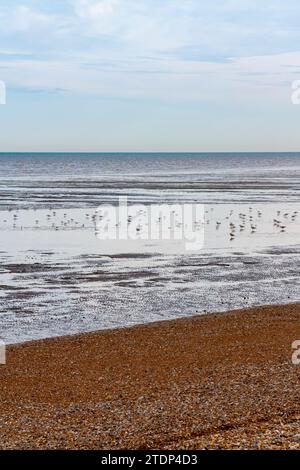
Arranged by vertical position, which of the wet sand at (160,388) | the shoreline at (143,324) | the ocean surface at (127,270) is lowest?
the wet sand at (160,388)

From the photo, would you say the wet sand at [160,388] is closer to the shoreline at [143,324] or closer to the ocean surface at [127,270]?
the shoreline at [143,324]

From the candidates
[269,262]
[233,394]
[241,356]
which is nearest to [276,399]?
[233,394]

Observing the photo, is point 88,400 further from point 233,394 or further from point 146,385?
point 233,394

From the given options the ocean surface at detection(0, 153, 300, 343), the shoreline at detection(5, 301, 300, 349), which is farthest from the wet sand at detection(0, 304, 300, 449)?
the ocean surface at detection(0, 153, 300, 343)

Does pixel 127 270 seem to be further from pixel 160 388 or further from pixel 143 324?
pixel 160 388

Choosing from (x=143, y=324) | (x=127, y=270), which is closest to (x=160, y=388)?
(x=143, y=324)

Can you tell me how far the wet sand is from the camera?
431 inches

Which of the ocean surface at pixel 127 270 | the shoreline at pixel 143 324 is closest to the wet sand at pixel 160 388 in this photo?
the shoreline at pixel 143 324

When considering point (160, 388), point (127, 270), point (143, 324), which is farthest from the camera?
point (127, 270)

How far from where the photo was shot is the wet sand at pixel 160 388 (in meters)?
10.9

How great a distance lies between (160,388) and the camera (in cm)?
1383

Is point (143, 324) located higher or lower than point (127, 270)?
lower

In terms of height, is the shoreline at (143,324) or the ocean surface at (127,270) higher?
the ocean surface at (127,270)
